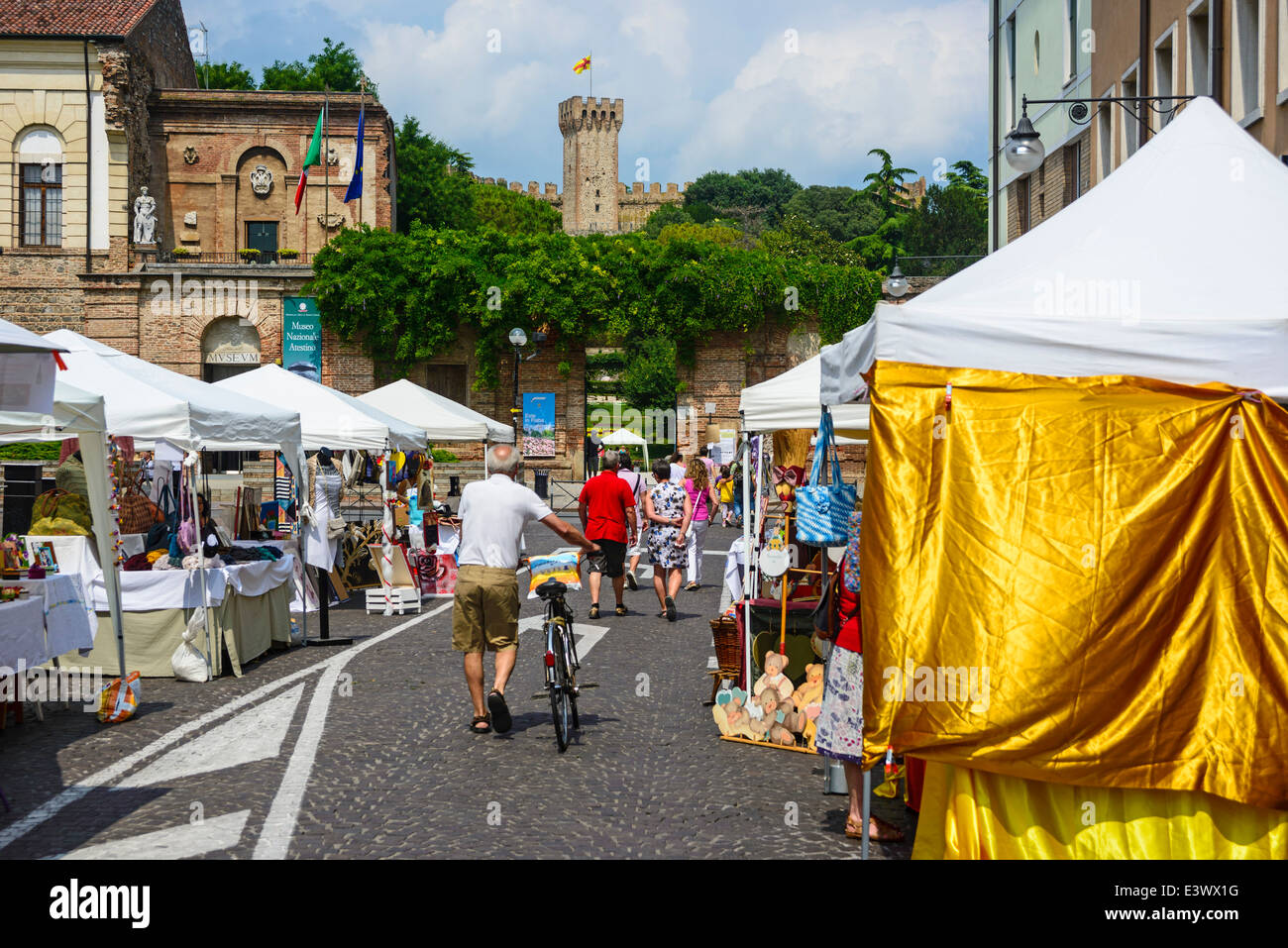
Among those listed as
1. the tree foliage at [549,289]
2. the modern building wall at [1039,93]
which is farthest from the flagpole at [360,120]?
the modern building wall at [1039,93]

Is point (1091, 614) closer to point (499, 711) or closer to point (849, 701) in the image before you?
point (849, 701)

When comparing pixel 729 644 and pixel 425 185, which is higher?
pixel 425 185

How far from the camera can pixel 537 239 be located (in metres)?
39.0

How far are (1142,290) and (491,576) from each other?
4.29 m

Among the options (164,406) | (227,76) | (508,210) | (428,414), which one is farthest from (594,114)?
(164,406)

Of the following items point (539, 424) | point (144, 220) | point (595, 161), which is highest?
point (595, 161)

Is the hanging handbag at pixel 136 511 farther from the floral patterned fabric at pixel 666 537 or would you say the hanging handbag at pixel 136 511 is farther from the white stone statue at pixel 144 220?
the white stone statue at pixel 144 220

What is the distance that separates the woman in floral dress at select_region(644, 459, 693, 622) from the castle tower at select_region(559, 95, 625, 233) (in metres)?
87.3

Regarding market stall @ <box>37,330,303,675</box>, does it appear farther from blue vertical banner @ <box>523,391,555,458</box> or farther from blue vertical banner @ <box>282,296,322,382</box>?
blue vertical banner @ <box>282,296,322,382</box>

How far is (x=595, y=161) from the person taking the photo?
99438 millimetres

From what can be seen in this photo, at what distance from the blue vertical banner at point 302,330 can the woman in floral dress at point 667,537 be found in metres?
27.1

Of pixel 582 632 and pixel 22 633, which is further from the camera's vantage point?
pixel 582 632

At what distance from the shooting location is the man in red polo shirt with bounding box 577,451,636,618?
43.5ft

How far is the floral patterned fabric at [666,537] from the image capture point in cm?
1330
